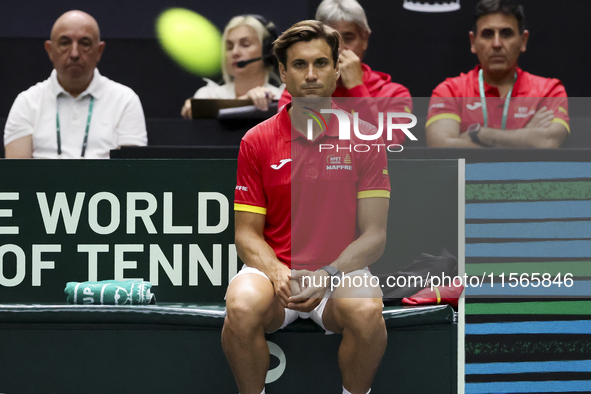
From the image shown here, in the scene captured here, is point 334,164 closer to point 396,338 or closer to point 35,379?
point 396,338

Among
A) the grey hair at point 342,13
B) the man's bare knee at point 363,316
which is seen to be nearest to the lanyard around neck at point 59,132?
the grey hair at point 342,13

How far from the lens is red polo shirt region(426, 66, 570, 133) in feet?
11.1

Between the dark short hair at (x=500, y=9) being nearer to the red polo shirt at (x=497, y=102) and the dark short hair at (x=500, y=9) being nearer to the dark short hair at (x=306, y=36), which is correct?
the red polo shirt at (x=497, y=102)

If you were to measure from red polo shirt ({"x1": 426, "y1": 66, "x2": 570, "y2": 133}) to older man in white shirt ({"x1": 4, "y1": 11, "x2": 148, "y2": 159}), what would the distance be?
58.1 inches

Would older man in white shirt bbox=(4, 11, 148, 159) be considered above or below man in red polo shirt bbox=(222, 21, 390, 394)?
above

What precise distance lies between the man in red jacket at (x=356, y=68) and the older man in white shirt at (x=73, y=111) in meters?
0.91

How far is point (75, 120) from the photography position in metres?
3.58

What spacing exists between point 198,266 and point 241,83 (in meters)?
1.39

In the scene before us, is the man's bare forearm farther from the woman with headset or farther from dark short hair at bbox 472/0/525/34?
the woman with headset

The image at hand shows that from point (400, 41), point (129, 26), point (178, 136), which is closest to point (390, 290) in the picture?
point (178, 136)

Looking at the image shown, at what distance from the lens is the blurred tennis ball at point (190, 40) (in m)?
5.07

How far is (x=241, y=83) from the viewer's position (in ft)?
12.8

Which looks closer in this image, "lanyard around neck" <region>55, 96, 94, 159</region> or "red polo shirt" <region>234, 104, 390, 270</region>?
"red polo shirt" <region>234, 104, 390, 270</region>

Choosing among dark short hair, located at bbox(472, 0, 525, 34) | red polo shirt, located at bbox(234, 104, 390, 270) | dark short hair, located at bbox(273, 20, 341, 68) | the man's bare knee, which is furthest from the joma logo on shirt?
dark short hair, located at bbox(472, 0, 525, 34)
